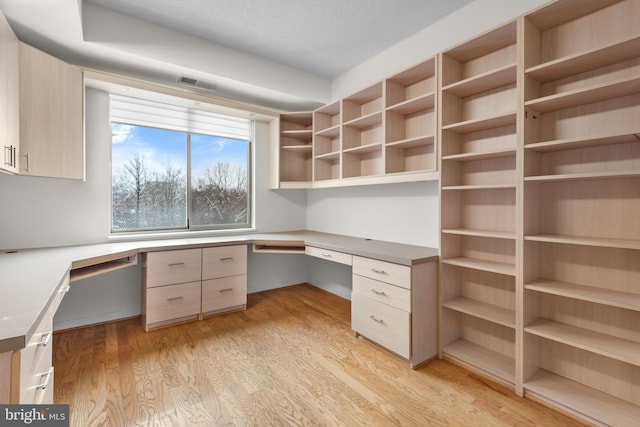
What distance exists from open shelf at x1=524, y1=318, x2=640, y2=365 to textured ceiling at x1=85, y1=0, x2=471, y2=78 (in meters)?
→ 2.50

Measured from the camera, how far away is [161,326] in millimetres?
2809

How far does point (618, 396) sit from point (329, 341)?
6.16ft

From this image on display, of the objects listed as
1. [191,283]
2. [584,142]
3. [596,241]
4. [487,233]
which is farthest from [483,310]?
[191,283]

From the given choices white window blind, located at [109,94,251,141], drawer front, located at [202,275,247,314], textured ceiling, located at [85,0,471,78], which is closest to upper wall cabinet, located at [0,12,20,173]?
textured ceiling, located at [85,0,471,78]

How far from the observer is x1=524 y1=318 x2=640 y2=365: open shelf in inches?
58.4

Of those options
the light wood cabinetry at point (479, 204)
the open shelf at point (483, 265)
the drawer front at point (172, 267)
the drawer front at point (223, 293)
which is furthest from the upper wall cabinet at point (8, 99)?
the open shelf at point (483, 265)

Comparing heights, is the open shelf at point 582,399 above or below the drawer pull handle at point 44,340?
below

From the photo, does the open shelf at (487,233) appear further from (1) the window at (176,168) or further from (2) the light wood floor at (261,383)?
(1) the window at (176,168)

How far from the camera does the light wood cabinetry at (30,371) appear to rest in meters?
→ 0.86

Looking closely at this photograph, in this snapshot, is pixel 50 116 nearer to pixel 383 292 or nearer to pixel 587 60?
pixel 383 292

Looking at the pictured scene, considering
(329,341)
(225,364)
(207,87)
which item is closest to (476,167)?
(329,341)

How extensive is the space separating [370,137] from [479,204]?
140 cm

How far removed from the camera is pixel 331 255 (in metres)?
2.89

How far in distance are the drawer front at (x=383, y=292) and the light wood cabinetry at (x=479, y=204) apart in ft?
1.17
